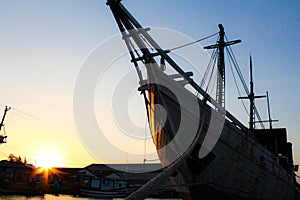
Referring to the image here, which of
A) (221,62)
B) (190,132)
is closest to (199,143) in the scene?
(190,132)

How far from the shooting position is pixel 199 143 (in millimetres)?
10195

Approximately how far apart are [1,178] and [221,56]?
1446 inches

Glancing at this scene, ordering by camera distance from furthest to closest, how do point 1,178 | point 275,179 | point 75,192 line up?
point 75,192 < point 1,178 < point 275,179

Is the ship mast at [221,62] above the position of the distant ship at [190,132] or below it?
above

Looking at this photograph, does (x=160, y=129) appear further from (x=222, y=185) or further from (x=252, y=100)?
(x=252, y=100)

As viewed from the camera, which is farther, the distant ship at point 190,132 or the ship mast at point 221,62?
the ship mast at point 221,62

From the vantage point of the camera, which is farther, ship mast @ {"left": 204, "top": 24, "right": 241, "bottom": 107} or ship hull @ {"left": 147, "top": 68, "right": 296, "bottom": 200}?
ship mast @ {"left": 204, "top": 24, "right": 241, "bottom": 107}

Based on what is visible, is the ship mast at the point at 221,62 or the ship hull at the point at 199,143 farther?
the ship mast at the point at 221,62

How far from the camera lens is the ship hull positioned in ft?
32.6

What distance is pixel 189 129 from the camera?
1009 centimetres

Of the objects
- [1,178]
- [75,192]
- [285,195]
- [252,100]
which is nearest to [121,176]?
[75,192]

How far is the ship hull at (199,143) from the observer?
9938mm

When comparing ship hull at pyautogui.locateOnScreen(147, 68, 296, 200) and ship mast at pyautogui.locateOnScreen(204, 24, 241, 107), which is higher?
ship mast at pyautogui.locateOnScreen(204, 24, 241, 107)

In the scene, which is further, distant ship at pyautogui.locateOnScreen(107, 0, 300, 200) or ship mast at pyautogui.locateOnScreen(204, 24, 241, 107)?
ship mast at pyautogui.locateOnScreen(204, 24, 241, 107)
